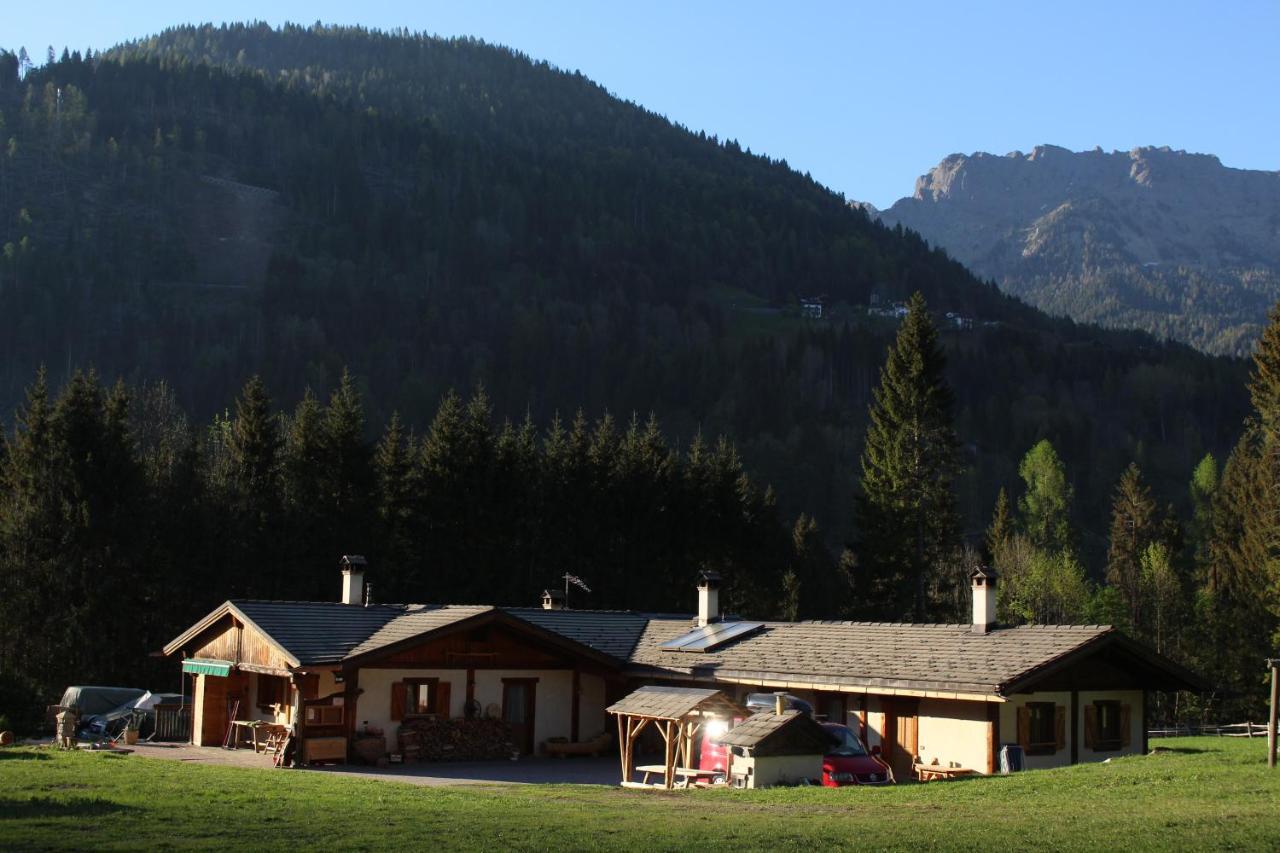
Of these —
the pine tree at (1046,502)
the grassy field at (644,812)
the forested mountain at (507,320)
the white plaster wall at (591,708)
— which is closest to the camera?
the grassy field at (644,812)

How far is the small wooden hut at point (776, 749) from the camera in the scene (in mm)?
22844

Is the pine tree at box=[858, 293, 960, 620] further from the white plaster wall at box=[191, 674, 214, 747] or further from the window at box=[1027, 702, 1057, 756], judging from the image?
the white plaster wall at box=[191, 674, 214, 747]

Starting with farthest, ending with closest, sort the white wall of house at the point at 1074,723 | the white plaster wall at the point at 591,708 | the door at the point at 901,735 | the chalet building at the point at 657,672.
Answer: the white plaster wall at the point at 591,708
the door at the point at 901,735
the chalet building at the point at 657,672
the white wall of house at the point at 1074,723

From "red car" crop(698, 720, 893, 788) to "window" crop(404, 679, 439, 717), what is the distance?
28.4 ft

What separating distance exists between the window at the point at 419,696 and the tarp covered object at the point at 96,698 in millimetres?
10217

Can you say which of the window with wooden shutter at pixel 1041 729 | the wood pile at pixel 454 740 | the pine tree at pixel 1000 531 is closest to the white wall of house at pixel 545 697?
the wood pile at pixel 454 740

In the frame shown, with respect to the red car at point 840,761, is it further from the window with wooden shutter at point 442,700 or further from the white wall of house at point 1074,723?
the window with wooden shutter at point 442,700

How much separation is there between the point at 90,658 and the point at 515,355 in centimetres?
11299

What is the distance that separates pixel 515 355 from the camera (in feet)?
507

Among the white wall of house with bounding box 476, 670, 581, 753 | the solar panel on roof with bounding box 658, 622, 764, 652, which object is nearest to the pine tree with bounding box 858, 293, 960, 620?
the solar panel on roof with bounding box 658, 622, 764, 652

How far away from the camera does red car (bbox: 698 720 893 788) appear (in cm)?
2403

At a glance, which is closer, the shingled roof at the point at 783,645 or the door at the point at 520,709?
the shingled roof at the point at 783,645

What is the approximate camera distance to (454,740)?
102ft

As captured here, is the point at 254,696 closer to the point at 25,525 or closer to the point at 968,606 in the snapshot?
the point at 25,525
